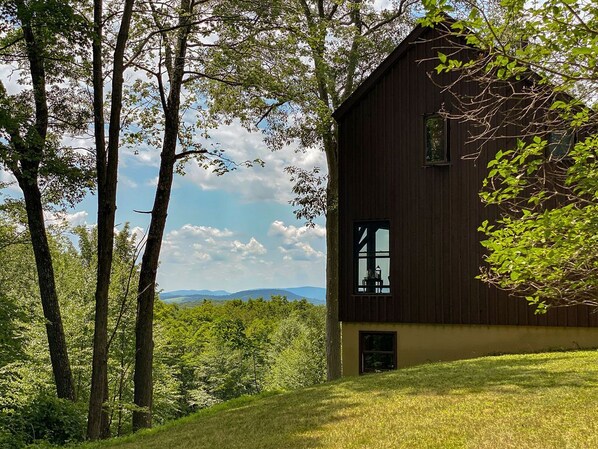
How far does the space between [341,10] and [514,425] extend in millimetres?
16614

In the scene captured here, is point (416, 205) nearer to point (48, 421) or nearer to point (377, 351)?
point (377, 351)

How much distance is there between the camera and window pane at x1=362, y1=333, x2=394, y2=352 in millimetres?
15359

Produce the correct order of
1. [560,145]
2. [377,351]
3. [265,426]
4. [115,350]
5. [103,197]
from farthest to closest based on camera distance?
[115,350], [377,351], [103,197], [560,145], [265,426]

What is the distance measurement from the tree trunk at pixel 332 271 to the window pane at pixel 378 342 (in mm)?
2198

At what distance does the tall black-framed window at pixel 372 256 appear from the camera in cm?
1564

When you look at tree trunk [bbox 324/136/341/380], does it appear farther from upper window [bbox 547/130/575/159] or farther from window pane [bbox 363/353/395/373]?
upper window [bbox 547/130/575/159]

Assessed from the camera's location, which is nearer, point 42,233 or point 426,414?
point 426,414

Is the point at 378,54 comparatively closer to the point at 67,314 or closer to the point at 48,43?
the point at 48,43

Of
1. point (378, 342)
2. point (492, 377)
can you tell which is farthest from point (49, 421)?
point (492, 377)

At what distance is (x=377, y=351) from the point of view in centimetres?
1548

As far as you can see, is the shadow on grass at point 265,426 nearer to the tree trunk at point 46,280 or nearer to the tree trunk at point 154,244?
the tree trunk at point 154,244

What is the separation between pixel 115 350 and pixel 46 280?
42.5ft

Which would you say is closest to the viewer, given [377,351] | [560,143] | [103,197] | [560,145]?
[560,143]

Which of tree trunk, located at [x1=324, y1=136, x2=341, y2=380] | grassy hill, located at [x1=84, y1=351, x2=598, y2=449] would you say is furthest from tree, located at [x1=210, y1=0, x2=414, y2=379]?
grassy hill, located at [x1=84, y1=351, x2=598, y2=449]
